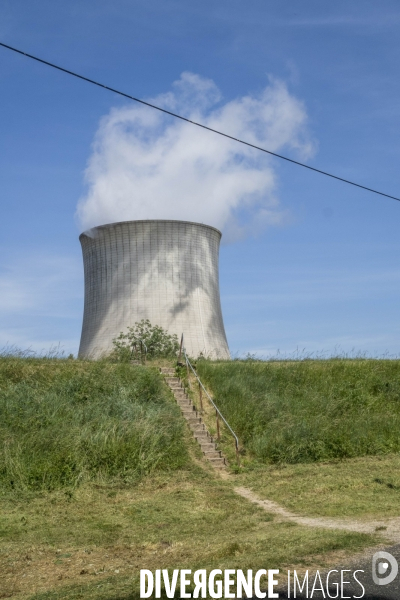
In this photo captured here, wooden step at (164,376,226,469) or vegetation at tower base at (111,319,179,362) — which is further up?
vegetation at tower base at (111,319,179,362)

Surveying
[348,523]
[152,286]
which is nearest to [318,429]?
[348,523]

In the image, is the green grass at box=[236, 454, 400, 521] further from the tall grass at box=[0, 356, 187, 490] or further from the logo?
the logo

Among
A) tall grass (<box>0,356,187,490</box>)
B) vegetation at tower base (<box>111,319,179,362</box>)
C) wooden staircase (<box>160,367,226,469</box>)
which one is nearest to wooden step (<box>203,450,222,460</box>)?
wooden staircase (<box>160,367,226,469</box>)

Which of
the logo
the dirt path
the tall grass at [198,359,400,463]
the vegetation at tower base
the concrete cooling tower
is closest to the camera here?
the logo

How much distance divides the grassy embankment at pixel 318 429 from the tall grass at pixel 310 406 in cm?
2

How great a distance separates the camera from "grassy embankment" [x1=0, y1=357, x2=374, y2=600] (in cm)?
621

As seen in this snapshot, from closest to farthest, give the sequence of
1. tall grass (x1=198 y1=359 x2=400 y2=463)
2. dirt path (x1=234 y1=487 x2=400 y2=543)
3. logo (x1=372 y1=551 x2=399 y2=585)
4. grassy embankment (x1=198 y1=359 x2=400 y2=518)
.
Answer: logo (x1=372 y1=551 x2=399 y2=585) → dirt path (x1=234 y1=487 x2=400 y2=543) → grassy embankment (x1=198 y1=359 x2=400 y2=518) → tall grass (x1=198 y1=359 x2=400 y2=463)

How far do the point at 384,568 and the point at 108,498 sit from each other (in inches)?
216

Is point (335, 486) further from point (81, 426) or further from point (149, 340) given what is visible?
point (149, 340)

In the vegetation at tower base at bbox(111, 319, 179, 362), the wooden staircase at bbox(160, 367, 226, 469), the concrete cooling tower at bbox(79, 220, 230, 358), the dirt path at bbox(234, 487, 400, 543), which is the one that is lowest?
the dirt path at bbox(234, 487, 400, 543)

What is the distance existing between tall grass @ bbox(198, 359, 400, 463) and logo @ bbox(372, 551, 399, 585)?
6.94 metres

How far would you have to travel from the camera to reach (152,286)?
834 inches

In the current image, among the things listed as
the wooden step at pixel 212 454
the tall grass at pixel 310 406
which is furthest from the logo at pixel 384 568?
the wooden step at pixel 212 454

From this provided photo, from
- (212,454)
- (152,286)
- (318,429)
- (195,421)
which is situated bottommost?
(212,454)
